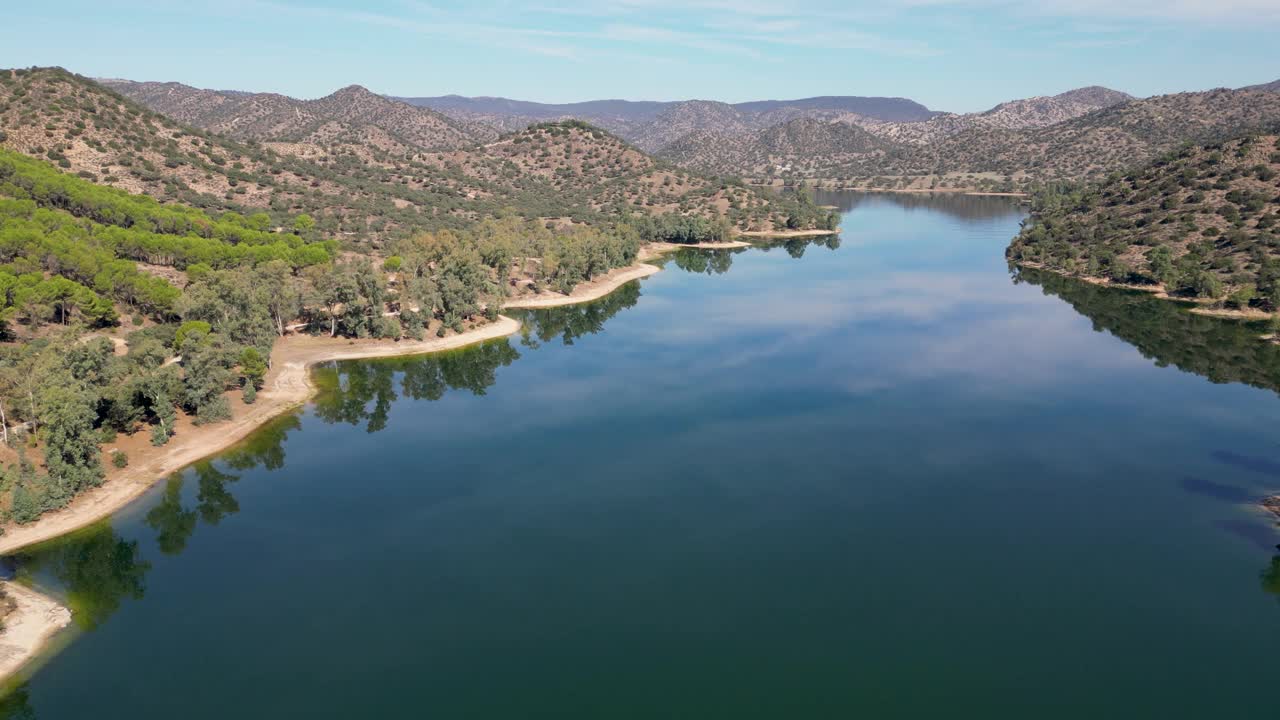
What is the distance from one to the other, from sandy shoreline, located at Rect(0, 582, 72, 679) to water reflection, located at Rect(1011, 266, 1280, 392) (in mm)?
98127

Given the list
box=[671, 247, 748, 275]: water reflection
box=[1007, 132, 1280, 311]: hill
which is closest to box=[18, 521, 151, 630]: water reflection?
box=[671, 247, 748, 275]: water reflection

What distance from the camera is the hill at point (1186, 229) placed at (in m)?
110

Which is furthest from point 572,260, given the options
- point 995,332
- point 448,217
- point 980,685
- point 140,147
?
point 980,685

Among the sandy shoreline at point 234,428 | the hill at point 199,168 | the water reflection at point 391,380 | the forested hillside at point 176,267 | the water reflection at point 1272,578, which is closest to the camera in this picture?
the water reflection at point 1272,578

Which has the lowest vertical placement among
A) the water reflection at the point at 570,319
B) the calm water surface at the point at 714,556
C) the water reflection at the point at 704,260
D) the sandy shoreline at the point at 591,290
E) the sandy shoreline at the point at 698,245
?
the calm water surface at the point at 714,556

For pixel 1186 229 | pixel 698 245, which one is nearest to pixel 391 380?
pixel 698 245

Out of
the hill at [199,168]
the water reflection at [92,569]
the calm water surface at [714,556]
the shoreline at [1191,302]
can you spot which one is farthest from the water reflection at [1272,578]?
the hill at [199,168]

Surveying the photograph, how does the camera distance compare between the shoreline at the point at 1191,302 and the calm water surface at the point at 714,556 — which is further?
the shoreline at the point at 1191,302

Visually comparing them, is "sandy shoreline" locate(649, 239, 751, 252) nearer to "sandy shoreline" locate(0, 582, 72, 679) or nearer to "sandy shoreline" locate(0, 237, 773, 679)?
"sandy shoreline" locate(0, 237, 773, 679)

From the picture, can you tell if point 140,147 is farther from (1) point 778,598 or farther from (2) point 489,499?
(1) point 778,598

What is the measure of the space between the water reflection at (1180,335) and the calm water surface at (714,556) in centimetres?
133

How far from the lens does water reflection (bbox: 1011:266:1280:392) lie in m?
81.5

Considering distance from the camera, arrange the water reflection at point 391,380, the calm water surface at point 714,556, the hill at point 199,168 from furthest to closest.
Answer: the hill at point 199,168 < the water reflection at point 391,380 < the calm water surface at point 714,556

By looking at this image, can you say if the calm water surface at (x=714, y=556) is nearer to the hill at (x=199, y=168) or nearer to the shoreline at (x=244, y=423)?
the shoreline at (x=244, y=423)
